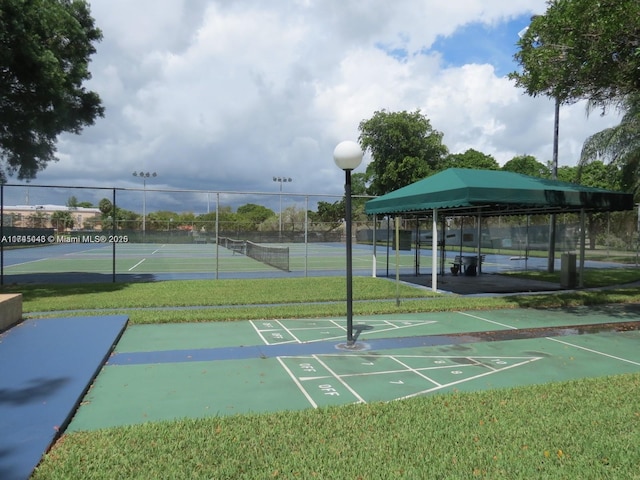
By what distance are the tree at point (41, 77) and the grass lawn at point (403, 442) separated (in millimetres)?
12060

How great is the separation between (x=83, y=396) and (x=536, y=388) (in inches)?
219

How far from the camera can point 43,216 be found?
17125mm

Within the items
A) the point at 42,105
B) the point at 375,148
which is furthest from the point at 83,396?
the point at 375,148

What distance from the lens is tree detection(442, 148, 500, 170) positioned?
6003 cm

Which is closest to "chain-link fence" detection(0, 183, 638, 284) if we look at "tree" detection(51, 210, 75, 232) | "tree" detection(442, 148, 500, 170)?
"tree" detection(51, 210, 75, 232)

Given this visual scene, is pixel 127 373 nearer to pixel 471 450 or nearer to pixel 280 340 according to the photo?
pixel 280 340

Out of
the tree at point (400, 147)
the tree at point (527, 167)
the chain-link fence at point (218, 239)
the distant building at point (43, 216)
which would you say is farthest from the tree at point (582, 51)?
the tree at point (527, 167)

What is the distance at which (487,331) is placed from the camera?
9.45 m

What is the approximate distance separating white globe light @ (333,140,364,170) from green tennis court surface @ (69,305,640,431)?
3106 millimetres

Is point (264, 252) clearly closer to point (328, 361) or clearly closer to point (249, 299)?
point (249, 299)

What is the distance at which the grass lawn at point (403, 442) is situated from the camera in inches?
148

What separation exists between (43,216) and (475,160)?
54608mm

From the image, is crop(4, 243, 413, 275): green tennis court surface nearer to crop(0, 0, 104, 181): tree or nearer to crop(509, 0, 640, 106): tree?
crop(0, 0, 104, 181): tree

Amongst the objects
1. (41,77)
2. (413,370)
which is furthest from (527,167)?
(413,370)
